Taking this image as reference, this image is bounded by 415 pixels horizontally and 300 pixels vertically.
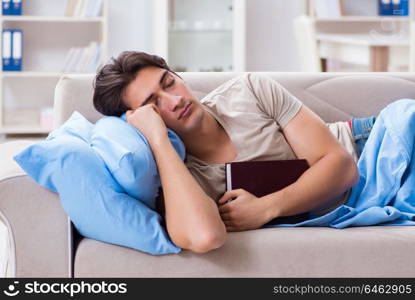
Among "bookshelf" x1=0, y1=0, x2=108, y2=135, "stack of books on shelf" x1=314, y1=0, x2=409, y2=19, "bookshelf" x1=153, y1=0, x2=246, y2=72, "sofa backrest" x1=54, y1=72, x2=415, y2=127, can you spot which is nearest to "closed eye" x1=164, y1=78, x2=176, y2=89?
"sofa backrest" x1=54, y1=72, x2=415, y2=127

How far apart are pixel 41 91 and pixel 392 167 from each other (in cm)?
388

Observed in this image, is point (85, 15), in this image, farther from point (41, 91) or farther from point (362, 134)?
point (362, 134)

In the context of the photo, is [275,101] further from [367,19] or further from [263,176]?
[367,19]

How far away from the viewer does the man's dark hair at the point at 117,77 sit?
190 cm

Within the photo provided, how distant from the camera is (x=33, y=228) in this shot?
1.68 meters

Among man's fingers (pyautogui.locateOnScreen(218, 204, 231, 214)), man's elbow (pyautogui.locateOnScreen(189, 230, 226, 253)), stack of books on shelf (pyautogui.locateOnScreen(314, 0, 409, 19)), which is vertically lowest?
man's elbow (pyautogui.locateOnScreen(189, 230, 226, 253))

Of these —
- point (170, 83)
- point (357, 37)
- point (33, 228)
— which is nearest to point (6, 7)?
point (357, 37)

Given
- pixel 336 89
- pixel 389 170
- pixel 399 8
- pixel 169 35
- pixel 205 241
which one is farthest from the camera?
pixel 399 8

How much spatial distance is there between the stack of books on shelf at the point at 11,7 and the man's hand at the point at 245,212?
12.3ft

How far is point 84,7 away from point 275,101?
3504mm

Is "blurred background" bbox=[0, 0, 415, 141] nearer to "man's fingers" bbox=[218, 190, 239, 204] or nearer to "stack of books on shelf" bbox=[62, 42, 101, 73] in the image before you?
"stack of books on shelf" bbox=[62, 42, 101, 73]

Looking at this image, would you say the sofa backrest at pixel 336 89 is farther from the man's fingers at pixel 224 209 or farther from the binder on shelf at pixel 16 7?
the binder on shelf at pixel 16 7

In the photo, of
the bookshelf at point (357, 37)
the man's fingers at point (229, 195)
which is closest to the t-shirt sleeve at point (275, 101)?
the man's fingers at point (229, 195)

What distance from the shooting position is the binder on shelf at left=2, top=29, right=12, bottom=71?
17.0 ft
